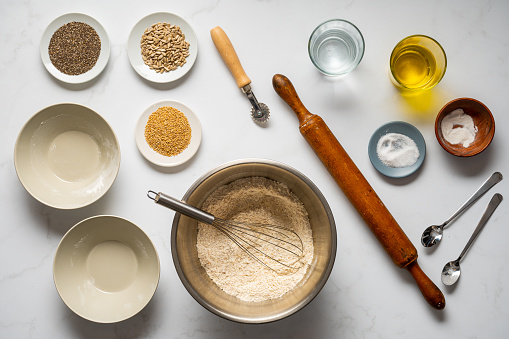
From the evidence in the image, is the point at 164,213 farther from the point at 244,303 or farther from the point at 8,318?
the point at 8,318

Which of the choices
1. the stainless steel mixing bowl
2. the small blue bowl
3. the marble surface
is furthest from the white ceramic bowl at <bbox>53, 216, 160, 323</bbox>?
the small blue bowl

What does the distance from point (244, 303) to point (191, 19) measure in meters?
1.05

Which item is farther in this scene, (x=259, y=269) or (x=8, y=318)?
(x=8, y=318)

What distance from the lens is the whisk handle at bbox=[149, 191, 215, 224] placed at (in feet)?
3.93

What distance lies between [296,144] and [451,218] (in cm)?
64

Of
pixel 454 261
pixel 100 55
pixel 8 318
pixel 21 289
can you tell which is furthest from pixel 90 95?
pixel 454 261

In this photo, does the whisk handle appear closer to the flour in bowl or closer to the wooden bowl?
the flour in bowl

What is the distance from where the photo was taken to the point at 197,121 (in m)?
1.53

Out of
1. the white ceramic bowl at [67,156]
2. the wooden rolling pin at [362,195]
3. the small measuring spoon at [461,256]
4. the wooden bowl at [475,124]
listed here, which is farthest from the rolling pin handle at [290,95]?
the small measuring spoon at [461,256]

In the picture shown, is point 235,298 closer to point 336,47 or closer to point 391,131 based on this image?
point 391,131

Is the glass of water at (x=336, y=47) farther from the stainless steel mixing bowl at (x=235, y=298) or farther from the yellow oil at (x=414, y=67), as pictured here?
the stainless steel mixing bowl at (x=235, y=298)

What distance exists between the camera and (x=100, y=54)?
5.10ft

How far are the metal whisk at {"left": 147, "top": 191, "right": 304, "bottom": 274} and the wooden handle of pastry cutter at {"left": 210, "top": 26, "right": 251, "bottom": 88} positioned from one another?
511mm

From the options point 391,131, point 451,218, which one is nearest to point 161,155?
point 391,131
